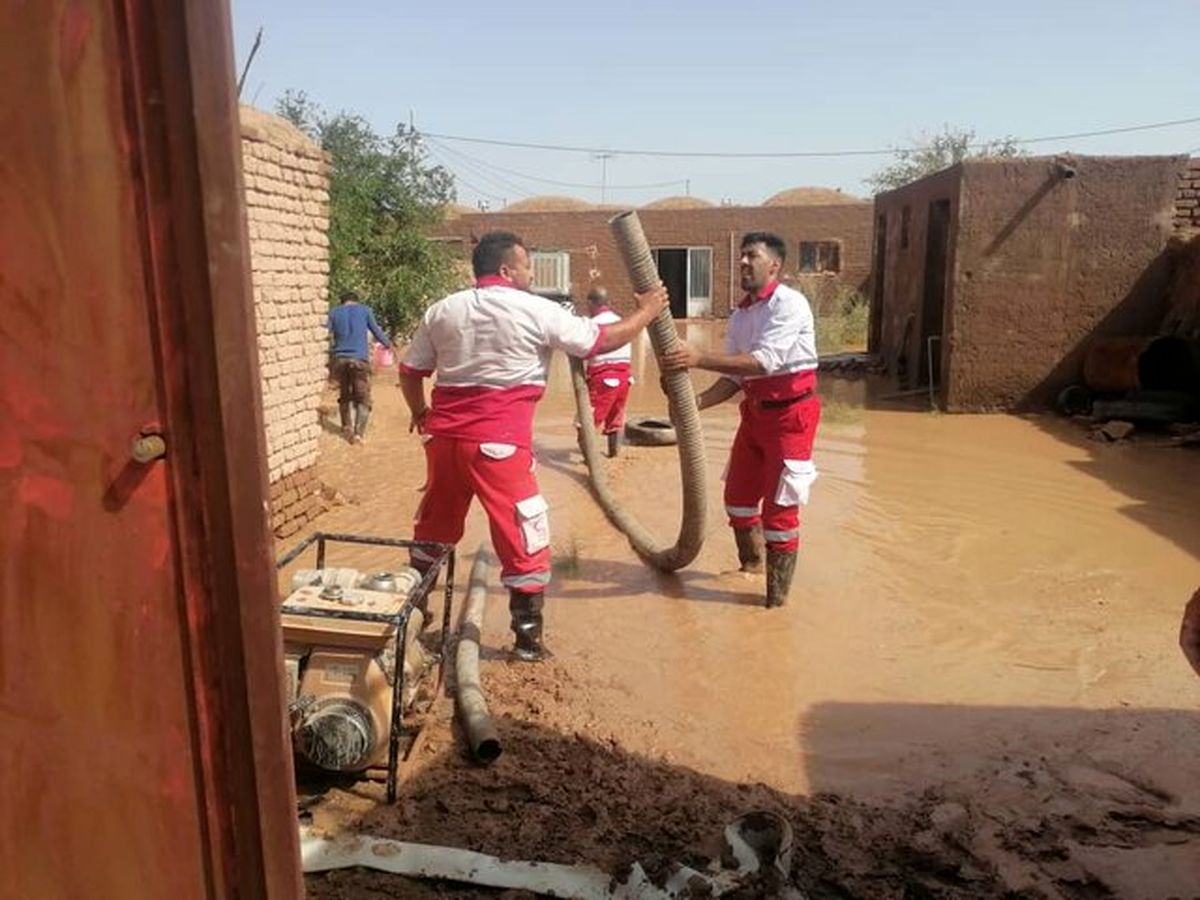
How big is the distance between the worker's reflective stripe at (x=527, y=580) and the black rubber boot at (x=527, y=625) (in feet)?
0.19

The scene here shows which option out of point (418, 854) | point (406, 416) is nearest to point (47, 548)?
point (418, 854)

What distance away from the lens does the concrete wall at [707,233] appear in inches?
1121

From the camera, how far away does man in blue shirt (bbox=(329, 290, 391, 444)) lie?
9.82m

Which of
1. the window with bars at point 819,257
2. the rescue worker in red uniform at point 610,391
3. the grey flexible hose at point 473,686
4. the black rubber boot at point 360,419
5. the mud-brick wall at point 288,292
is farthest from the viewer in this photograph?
the window with bars at point 819,257

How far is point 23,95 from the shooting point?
3.78 ft

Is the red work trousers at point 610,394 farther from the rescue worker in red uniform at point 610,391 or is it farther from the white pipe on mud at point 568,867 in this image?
the white pipe on mud at point 568,867

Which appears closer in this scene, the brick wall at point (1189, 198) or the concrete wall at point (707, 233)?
the brick wall at point (1189, 198)

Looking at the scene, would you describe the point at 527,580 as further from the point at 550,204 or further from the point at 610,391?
the point at 550,204

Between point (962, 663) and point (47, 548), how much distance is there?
4.40 m

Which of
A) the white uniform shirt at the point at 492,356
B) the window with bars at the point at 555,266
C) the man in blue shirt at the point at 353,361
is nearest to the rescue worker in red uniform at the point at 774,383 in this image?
the white uniform shirt at the point at 492,356

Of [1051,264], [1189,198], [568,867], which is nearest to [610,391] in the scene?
[1051,264]

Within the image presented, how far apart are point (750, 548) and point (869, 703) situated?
69.9 inches

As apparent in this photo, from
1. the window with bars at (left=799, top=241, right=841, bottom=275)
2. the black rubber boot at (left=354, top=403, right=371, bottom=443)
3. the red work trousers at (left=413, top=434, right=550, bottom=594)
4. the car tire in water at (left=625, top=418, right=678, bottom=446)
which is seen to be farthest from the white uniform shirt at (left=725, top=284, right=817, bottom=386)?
the window with bars at (left=799, top=241, right=841, bottom=275)

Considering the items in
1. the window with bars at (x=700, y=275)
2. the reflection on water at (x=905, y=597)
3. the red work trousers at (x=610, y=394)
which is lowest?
the reflection on water at (x=905, y=597)
